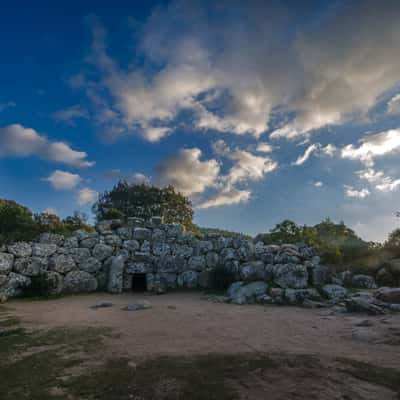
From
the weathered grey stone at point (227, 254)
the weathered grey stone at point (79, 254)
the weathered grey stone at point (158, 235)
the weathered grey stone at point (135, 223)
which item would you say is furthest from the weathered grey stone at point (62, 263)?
the weathered grey stone at point (227, 254)

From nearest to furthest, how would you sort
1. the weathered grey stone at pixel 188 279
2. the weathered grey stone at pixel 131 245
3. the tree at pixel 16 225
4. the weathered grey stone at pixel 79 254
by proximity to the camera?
the tree at pixel 16 225 → the weathered grey stone at pixel 79 254 → the weathered grey stone at pixel 188 279 → the weathered grey stone at pixel 131 245

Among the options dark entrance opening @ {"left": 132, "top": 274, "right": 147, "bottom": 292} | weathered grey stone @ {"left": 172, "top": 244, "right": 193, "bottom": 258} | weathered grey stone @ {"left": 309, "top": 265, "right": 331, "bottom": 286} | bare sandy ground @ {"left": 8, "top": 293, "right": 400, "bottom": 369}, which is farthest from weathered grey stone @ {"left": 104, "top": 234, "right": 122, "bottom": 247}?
weathered grey stone @ {"left": 309, "top": 265, "right": 331, "bottom": 286}

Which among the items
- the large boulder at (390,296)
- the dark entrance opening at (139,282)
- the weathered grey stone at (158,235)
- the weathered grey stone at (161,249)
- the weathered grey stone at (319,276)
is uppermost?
the weathered grey stone at (158,235)

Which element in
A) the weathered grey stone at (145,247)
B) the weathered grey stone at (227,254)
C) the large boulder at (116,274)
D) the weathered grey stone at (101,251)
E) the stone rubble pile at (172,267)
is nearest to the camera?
the stone rubble pile at (172,267)

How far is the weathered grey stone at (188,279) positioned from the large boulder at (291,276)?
4389mm

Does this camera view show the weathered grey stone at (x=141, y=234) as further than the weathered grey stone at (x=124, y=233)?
Yes

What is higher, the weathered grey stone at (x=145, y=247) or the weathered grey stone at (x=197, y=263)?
the weathered grey stone at (x=145, y=247)

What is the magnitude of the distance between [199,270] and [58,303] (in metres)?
6.76

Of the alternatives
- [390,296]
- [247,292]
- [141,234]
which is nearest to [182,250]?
[141,234]

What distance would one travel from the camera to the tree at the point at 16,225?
12023 millimetres

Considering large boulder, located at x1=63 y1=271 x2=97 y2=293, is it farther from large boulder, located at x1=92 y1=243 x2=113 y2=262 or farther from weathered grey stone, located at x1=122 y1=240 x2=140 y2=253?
weathered grey stone, located at x1=122 y1=240 x2=140 y2=253

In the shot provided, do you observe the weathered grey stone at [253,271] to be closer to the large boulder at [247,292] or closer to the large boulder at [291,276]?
the large boulder at [247,292]

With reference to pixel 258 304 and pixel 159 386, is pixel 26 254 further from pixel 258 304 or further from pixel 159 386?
pixel 159 386

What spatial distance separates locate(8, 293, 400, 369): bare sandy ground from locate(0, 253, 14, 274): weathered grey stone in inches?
91.1
